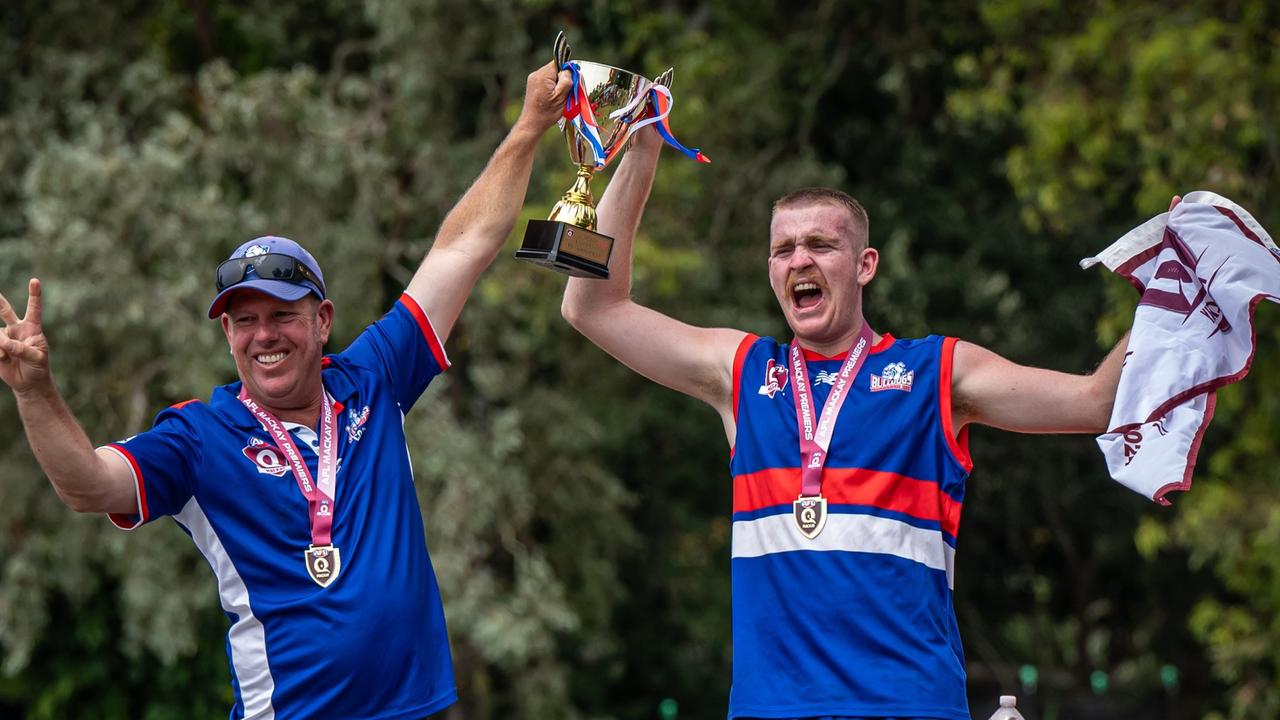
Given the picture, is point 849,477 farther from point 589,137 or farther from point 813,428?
point 589,137

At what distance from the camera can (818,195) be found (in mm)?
4297

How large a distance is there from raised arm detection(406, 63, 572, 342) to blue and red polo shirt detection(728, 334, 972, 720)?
988 millimetres

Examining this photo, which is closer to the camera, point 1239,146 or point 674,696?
point 1239,146

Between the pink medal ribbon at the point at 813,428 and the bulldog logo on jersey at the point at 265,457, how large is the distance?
4.27 ft

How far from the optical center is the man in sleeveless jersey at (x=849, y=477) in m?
3.93

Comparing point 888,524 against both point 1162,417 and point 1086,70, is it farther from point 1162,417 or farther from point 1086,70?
point 1086,70

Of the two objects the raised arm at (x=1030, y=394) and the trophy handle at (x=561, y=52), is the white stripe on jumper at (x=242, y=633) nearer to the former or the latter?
the trophy handle at (x=561, y=52)

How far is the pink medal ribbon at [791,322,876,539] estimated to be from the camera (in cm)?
402

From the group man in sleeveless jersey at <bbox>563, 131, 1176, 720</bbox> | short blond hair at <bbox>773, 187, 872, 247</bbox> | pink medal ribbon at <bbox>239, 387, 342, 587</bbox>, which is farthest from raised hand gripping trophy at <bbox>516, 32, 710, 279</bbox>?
pink medal ribbon at <bbox>239, 387, 342, 587</bbox>

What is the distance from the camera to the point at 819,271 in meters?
4.21

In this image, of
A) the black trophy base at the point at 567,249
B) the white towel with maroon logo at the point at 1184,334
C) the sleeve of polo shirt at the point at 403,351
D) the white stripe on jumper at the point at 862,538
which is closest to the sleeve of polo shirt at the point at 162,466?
the sleeve of polo shirt at the point at 403,351

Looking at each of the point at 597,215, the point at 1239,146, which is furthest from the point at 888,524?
the point at 1239,146

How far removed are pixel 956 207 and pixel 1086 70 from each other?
354 centimetres

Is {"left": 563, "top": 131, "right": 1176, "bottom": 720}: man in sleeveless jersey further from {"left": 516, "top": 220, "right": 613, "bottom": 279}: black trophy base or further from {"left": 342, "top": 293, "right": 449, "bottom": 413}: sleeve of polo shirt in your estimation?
{"left": 342, "top": 293, "right": 449, "bottom": 413}: sleeve of polo shirt
